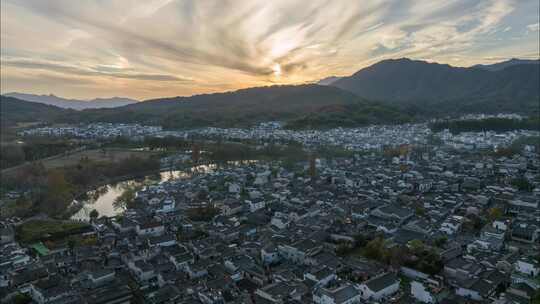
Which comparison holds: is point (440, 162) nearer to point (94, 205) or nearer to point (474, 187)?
point (474, 187)

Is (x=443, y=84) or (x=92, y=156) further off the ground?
(x=443, y=84)

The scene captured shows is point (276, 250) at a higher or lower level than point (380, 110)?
lower

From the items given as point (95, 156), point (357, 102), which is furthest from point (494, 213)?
point (357, 102)

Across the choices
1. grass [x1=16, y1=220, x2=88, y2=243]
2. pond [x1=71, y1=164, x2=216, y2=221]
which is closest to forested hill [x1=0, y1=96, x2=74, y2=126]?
pond [x1=71, y1=164, x2=216, y2=221]

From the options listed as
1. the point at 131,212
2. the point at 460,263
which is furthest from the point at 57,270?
the point at 460,263

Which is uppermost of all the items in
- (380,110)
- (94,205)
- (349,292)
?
(380,110)

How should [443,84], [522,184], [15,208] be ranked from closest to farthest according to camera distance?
[15,208] → [522,184] → [443,84]

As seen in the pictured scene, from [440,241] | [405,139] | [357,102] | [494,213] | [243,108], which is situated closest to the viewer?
[440,241]

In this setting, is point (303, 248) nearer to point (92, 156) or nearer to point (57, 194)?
point (57, 194)
